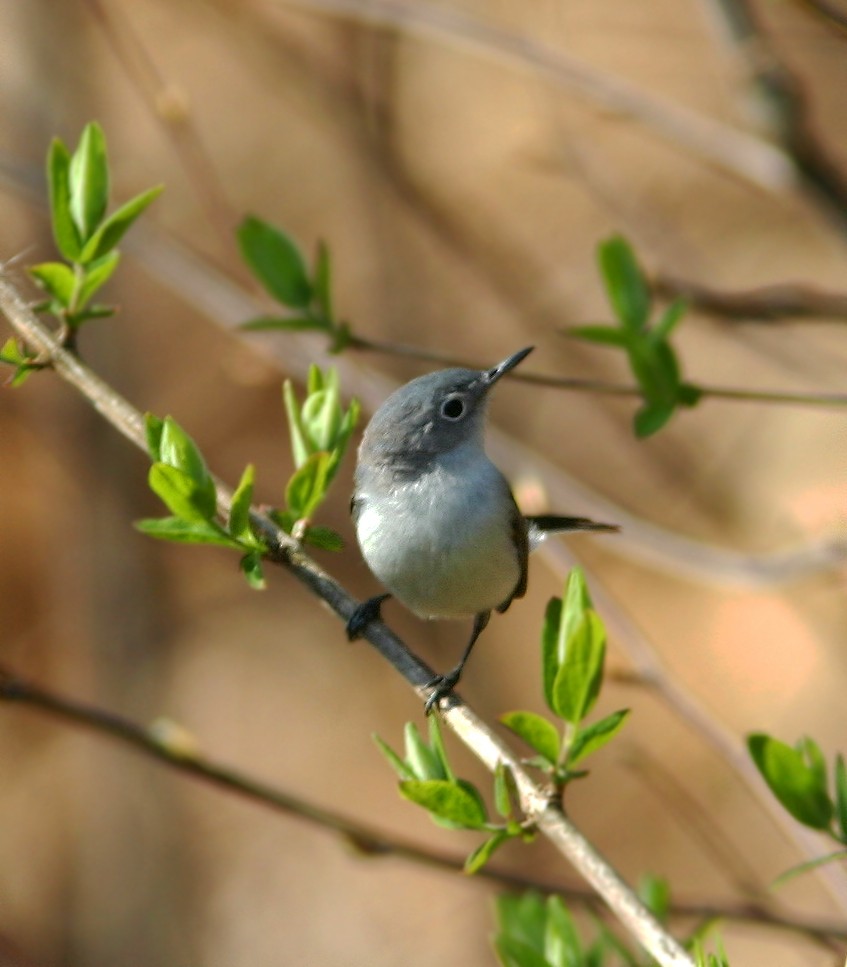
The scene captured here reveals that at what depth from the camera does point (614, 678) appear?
2.20m

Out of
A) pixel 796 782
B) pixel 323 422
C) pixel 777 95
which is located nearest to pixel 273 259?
pixel 323 422

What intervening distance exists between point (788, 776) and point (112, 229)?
1170mm

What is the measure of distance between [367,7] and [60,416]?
2747 millimetres

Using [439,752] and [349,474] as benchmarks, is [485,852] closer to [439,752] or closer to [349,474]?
[439,752]

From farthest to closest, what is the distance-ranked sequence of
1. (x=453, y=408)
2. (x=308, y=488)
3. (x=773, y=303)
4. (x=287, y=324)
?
(x=453, y=408) → (x=773, y=303) → (x=287, y=324) → (x=308, y=488)

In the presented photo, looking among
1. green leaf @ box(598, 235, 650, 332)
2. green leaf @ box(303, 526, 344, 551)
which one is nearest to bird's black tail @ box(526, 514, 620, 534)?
green leaf @ box(598, 235, 650, 332)

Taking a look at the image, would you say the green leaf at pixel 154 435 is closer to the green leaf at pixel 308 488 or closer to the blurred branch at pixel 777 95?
the green leaf at pixel 308 488

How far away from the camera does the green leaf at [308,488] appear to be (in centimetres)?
160

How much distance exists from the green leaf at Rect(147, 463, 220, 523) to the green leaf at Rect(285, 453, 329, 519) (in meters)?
0.16

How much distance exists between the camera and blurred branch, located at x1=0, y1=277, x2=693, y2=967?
1434 millimetres

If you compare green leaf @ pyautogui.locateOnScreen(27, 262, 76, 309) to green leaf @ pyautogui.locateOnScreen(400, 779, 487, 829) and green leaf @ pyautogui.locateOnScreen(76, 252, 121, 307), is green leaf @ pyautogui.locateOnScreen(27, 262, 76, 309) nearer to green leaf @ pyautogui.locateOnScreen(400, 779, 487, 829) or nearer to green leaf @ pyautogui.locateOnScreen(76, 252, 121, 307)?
green leaf @ pyautogui.locateOnScreen(76, 252, 121, 307)

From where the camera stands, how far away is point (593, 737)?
A: 4.74ft

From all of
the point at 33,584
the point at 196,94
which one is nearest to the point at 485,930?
the point at 33,584

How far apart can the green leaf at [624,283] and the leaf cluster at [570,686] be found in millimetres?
666
